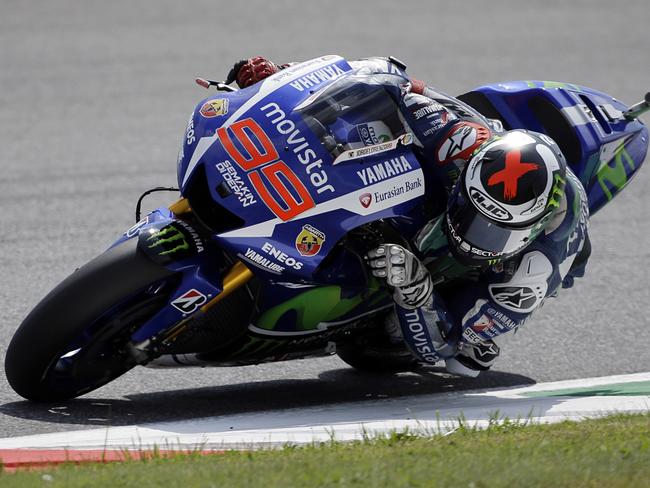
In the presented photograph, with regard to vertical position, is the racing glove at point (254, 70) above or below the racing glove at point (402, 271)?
above

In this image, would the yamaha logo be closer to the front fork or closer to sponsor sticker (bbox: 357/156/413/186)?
sponsor sticker (bbox: 357/156/413/186)

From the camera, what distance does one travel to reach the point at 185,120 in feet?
39.2

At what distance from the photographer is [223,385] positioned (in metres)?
6.20

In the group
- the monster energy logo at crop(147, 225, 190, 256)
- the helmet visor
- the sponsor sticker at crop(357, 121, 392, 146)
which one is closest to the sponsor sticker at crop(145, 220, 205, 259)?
the monster energy logo at crop(147, 225, 190, 256)

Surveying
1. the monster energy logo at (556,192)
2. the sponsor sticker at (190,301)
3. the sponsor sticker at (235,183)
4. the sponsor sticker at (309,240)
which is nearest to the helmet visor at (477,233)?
the monster energy logo at (556,192)

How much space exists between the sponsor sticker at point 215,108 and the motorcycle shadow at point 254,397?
1317mm

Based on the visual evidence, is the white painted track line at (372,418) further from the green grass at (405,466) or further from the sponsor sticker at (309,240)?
the sponsor sticker at (309,240)

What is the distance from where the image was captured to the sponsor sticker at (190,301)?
17.3 ft

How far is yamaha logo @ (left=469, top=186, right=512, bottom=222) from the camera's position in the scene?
5406 mm

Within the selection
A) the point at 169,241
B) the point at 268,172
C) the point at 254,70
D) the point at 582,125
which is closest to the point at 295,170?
the point at 268,172

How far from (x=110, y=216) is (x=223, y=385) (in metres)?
3.30

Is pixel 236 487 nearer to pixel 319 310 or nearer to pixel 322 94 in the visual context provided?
pixel 319 310

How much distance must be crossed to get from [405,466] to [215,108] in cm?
194

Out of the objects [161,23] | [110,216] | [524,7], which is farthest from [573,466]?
[524,7]
